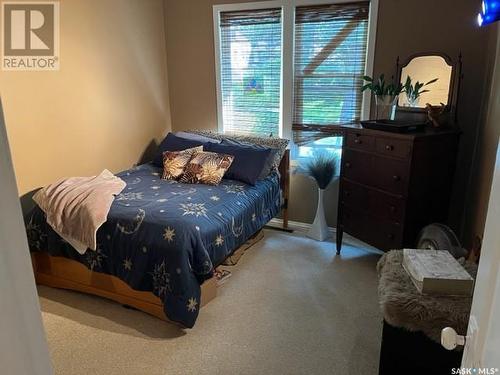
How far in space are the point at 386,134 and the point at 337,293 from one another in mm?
1174

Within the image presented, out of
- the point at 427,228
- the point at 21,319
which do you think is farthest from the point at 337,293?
the point at 21,319

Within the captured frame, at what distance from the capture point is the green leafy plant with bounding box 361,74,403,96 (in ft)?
9.50

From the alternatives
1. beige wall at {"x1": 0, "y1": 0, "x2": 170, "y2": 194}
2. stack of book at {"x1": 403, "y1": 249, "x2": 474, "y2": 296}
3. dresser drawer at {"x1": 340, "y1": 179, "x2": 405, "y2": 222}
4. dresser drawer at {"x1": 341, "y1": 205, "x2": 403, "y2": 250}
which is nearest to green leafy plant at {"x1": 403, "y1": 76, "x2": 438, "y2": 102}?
dresser drawer at {"x1": 340, "y1": 179, "x2": 405, "y2": 222}

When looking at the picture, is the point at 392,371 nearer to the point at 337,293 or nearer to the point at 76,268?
the point at 337,293

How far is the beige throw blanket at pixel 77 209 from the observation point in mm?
2312

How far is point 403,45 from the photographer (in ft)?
9.97

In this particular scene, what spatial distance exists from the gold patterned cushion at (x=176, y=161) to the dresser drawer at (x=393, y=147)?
157 centimetres

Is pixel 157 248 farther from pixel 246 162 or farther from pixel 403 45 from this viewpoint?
pixel 403 45

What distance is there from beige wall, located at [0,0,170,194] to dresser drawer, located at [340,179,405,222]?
215 cm

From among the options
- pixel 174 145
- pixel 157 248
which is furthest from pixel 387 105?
pixel 157 248

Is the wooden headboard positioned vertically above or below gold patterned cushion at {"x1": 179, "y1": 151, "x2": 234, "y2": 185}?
below

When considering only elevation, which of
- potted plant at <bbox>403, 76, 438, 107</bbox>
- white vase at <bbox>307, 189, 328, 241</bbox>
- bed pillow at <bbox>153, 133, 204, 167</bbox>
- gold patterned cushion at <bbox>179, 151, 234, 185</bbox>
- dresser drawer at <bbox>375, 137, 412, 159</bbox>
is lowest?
white vase at <bbox>307, 189, 328, 241</bbox>

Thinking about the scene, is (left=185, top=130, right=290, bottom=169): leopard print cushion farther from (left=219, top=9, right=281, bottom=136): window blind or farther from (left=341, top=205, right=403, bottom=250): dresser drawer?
(left=341, top=205, right=403, bottom=250): dresser drawer

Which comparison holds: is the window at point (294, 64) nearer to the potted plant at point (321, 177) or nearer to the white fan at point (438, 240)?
the potted plant at point (321, 177)
